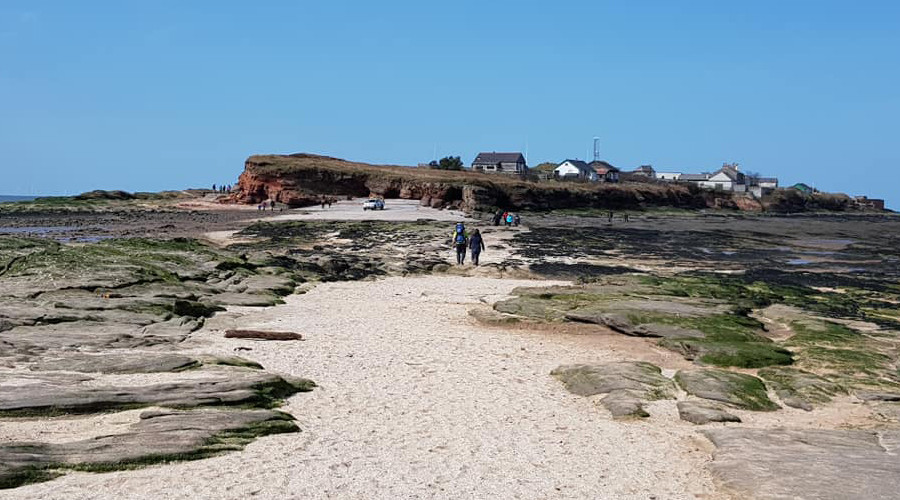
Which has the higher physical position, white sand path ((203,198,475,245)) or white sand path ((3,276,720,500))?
white sand path ((203,198,475,245))

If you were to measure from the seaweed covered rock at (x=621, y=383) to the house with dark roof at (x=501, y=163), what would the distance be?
100 meters

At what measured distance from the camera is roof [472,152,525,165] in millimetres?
117000

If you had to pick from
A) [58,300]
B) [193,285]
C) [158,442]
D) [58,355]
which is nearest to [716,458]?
[158,442]

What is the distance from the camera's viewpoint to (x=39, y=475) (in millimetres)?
8258

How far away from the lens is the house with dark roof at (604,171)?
127 meters

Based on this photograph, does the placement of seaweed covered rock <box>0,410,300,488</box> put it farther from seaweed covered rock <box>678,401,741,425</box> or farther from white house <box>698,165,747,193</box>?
white house <box>698,165,747,193</box>

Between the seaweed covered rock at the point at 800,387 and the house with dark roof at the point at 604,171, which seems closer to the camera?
the seaweed covered rock at the point at 800,387

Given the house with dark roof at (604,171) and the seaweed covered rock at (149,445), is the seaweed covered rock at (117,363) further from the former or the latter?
the house with dark roof at (604,171)

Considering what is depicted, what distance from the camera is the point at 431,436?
1065 centimetres

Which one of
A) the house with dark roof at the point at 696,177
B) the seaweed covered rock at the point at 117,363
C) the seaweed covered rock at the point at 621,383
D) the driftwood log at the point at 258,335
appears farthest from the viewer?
the house with dark roof at the point at 696,177

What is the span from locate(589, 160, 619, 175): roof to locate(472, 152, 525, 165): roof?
17.5 metres

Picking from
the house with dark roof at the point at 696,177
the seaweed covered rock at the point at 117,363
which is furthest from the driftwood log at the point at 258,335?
the house with dark roof at the point at 696,177

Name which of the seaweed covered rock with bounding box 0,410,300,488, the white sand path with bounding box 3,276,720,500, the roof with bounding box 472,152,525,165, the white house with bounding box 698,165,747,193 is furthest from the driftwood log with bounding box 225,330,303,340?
the white house with bounding box 698,165,747,193

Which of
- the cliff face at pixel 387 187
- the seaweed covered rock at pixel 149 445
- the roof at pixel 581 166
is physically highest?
the roof at pixel 581 166
